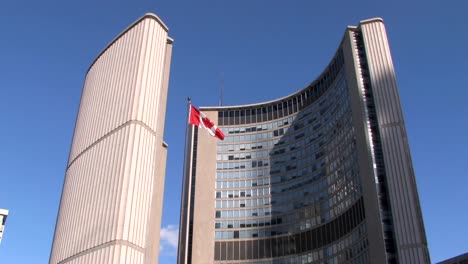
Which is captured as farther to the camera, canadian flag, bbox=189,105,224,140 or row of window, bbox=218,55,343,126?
row of window, bbox=218,55,343,126

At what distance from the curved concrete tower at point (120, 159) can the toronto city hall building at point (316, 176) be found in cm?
3654

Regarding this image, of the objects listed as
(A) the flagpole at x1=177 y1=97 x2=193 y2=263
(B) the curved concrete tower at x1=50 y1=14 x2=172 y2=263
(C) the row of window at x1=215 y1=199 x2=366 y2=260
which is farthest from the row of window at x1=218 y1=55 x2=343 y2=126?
(B) the curved concrete tower at x1=50 y1=14 x2=172 y2=263

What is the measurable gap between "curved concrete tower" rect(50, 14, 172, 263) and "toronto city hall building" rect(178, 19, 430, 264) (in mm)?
36545

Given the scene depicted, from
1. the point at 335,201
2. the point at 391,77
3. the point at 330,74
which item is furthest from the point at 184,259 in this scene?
the point at 391,77

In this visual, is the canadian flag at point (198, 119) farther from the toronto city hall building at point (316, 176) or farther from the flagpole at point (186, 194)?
the flagpole at point (186, 194)

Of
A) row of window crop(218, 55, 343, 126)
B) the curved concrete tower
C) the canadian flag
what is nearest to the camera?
the curved concrete tower

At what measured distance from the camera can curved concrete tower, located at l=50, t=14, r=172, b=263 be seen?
49906 mm

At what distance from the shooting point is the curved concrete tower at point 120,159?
49906 millimetres

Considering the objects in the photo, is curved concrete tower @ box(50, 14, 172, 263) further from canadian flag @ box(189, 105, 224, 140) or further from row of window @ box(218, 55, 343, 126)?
row of window @ box(218, 55, 343, 126)

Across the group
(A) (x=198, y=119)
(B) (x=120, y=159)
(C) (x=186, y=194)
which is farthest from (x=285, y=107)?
(B) (x=120, y=159)

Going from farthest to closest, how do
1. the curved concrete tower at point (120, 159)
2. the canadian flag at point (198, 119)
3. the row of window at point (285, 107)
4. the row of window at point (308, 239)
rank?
1. the row of window at point (285, 107)
2. the row of window at point (308, 239)
3. the canadian flag at point (198, 119)
4. the curved concrete tower at point (120, 159)

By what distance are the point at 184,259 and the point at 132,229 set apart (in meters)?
67.5

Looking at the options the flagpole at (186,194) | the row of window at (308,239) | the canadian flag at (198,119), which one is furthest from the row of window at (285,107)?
the canadian flag at (198,119)

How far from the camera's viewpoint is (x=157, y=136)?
55719 mm
